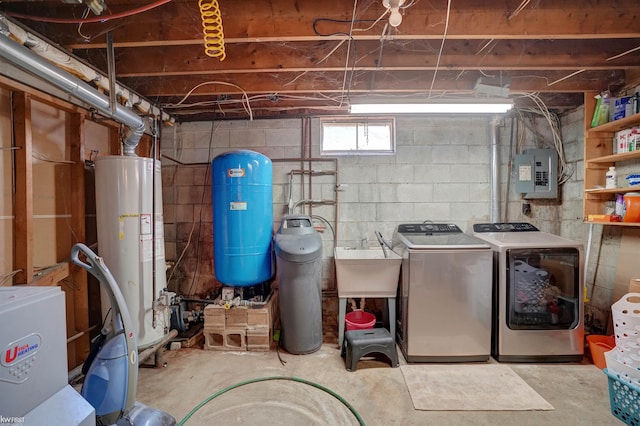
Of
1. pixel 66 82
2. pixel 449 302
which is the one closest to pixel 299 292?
pixel 449 302

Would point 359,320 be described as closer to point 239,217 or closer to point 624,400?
point 239,217

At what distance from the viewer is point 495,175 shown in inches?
119

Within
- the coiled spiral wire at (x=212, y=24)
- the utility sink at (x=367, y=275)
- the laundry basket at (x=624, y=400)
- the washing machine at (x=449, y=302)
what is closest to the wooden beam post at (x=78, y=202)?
the coiled spiral wire at (x=212, y=24)

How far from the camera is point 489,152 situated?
3.06 m

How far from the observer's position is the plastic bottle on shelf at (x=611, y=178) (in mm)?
2410

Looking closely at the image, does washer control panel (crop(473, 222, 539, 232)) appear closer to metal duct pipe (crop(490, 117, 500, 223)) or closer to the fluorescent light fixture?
metal duct pipe (crop(490, 117, 500, 223))

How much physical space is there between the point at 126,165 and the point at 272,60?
4.83ft

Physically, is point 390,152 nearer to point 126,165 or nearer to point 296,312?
point 296,312

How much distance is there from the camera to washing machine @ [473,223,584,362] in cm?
223

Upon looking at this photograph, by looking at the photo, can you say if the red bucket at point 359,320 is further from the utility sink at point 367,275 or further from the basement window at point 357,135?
the basement window at point 357,135

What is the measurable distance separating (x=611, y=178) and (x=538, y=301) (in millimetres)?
1352

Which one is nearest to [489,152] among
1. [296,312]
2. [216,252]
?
[296,312]

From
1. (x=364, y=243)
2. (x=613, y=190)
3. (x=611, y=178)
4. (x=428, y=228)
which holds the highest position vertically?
(x=611, y=178)

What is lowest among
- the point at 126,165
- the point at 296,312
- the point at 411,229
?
the point at 296,312
